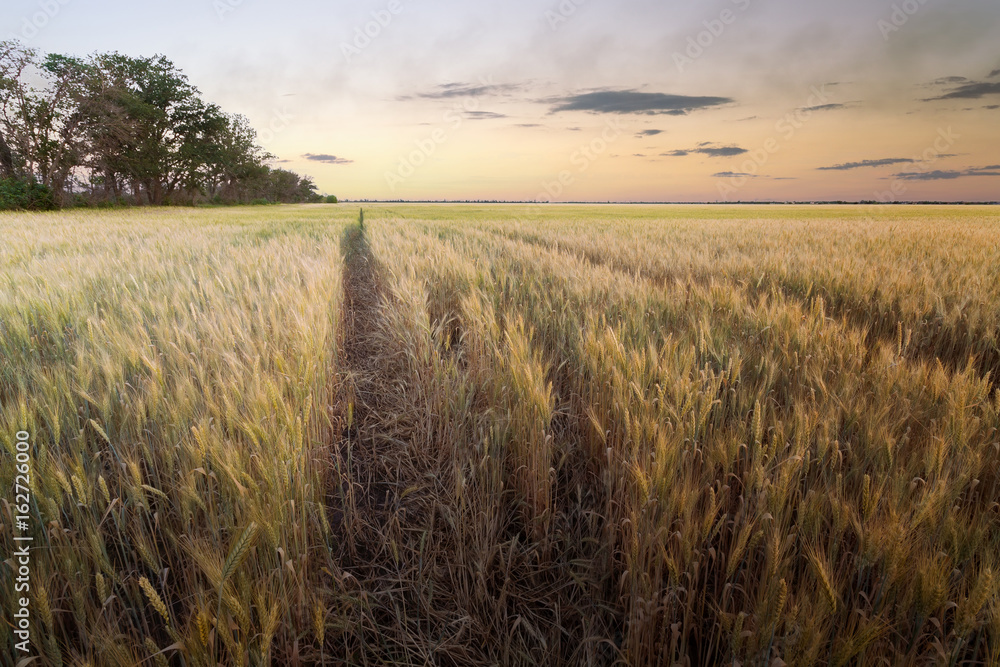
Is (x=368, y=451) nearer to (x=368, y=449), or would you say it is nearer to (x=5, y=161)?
(x=368, y=449)

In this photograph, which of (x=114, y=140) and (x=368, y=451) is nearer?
(x=368, y=451)

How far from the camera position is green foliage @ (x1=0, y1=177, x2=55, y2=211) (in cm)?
2252

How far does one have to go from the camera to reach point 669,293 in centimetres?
322

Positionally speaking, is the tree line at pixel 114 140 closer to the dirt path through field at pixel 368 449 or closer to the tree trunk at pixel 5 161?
the tree trunk at pixel 5 161

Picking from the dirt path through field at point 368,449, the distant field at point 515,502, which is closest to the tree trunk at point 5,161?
the dirt path through field at point 368,449

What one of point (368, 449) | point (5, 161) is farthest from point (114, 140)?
point (368, 449)

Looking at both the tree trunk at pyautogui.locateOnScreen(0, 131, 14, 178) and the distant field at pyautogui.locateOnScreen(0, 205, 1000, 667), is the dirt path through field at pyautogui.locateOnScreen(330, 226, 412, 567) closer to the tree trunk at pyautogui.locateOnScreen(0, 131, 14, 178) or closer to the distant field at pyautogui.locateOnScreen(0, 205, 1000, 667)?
the distant field at pyautogui.locateOnScreen(0, 205, 1000, 667)

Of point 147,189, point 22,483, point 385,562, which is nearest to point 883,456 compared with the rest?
point 385,562

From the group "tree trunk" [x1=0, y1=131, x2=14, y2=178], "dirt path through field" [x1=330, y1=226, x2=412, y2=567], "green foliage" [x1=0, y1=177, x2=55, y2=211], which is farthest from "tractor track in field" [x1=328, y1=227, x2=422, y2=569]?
"tree trunk" [x1=0, y1=131, x2=14, y2=178]

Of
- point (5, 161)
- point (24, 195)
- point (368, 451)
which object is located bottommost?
point (368, 451)

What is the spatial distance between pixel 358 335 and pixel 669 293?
100.0 inches

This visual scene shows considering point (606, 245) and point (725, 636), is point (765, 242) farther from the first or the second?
point (725, 636)

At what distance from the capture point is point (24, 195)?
75.8 feet

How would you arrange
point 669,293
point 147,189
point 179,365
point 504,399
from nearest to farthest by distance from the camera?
point 504,399 < point 179,365 < point 669,293 < point 147,189
